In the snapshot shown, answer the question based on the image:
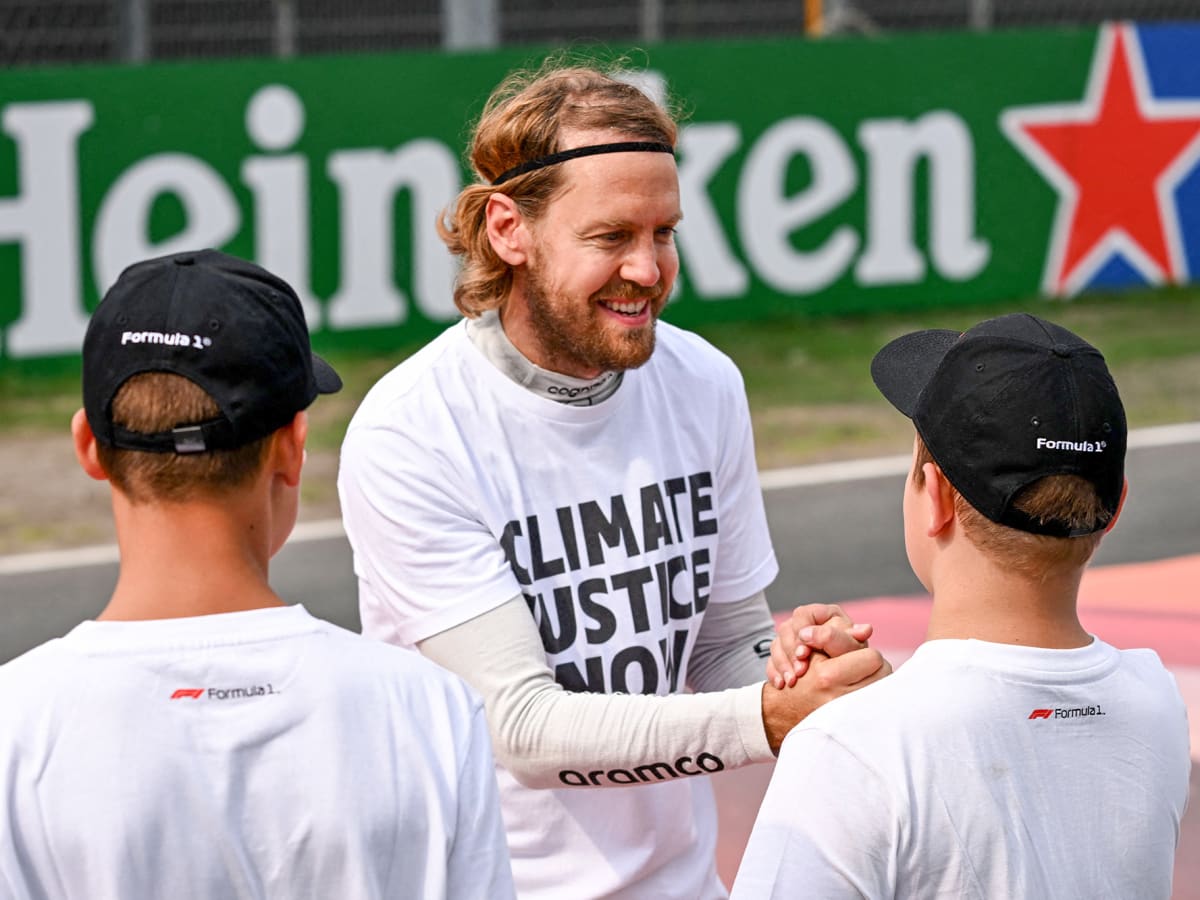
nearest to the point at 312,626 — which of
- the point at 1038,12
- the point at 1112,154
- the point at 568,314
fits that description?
the point at 568,314

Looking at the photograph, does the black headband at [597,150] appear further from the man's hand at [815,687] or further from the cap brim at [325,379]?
the man's hand at [815,687]

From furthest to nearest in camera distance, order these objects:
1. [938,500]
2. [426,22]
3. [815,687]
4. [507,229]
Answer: [426,22] → [507,229] → [815,687] → [938,500]

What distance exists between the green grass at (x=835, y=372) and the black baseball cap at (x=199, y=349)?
8412mm

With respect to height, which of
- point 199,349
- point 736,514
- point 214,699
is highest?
point 199,349

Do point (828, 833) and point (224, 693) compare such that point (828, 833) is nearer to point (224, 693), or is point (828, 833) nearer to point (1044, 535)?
point (1044, 535)

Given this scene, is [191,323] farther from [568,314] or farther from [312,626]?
[568,314]

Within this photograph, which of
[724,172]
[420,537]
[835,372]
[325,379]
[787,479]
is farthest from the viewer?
[724,172]

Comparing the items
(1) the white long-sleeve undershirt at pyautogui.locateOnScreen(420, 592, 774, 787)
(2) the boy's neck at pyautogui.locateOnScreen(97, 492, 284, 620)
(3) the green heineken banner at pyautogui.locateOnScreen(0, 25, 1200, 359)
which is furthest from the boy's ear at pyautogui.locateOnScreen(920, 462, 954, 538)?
(3) the green heineken banner at pyautogui.locateOnScreen(0, 25, 1200, 359)

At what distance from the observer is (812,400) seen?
39.7ft

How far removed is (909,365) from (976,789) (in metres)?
0.74

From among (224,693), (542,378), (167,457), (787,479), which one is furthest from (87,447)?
(787,479)

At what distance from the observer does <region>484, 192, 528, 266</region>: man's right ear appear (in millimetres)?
3514

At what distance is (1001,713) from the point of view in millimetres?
2350

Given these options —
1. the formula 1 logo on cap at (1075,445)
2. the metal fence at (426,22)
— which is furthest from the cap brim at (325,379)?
the metal fence at (426,22)
